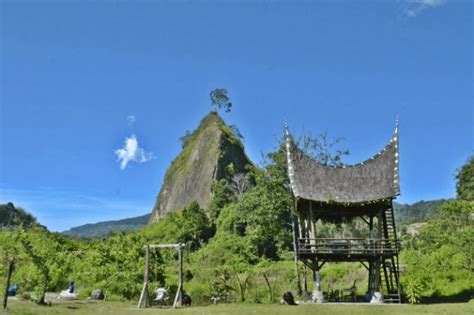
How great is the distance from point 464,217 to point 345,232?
103 feet

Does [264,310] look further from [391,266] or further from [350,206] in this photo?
[391,266]

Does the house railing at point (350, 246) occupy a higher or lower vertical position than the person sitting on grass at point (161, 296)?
higher

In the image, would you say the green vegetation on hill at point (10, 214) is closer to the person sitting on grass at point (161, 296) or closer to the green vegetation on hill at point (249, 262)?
the green vegetation on hill at point (249, 262)

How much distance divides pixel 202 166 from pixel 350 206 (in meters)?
51.3

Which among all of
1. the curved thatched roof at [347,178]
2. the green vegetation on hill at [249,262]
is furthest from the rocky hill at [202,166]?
the curved thatched roof at [347,178]

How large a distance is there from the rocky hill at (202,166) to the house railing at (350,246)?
45.8 metres

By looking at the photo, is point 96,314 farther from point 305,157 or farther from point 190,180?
point 190,180

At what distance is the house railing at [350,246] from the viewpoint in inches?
834

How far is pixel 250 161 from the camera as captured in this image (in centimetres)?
7588

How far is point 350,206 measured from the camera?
22.2 meters

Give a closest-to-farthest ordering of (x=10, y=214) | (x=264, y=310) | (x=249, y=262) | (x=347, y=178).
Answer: (x=264, y=310) < (x=347, y=178) < (x=249, y=262) < (x=10, y=214)

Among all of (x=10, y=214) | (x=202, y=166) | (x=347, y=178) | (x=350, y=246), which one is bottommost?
(x=350, y=246)

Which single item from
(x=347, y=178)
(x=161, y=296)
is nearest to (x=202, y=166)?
(x=347, y=178)

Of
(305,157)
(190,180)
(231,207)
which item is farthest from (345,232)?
(305,157)
